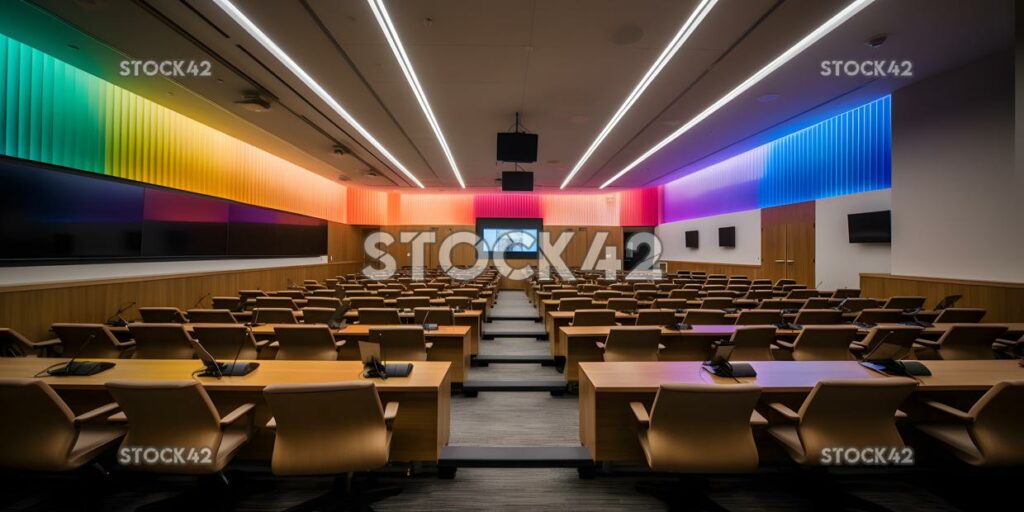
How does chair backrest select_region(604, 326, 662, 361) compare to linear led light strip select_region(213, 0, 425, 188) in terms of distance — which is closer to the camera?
chair backrest select_region(604, 326, 662, 361)

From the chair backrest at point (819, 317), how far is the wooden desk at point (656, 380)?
1614 mm

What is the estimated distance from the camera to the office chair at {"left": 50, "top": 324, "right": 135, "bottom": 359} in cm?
359

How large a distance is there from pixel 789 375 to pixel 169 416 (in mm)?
3427

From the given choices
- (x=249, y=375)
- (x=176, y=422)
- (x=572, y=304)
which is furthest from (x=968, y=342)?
(x=176, y=422)

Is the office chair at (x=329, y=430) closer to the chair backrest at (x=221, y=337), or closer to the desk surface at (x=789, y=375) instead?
the desk surface at (x=789, y=375)

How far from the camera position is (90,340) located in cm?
380

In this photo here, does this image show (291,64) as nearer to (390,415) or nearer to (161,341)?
(161,341)

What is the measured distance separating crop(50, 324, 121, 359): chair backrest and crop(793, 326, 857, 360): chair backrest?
250 inches

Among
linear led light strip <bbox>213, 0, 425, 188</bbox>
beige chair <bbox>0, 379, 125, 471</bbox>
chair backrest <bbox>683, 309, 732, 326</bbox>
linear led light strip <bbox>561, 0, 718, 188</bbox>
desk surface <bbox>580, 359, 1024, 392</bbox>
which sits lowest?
beige chair <bbox>0, 379, 125, 471</bbox>

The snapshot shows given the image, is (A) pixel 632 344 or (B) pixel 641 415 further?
(A) pixel 632 344

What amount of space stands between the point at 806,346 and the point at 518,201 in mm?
15554

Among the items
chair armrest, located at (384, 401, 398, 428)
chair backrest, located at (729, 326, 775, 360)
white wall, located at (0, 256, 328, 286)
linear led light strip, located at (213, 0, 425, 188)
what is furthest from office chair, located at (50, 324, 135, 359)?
chair backrest, located at (729, 326, 775, 360)

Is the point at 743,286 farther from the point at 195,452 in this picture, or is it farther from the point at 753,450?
the point at 195,452

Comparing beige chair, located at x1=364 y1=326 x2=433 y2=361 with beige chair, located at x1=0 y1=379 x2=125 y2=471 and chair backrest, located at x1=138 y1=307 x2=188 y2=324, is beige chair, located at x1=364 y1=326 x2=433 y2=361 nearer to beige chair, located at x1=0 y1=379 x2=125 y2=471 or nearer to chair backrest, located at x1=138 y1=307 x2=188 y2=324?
beige chair, located at x1=0 y1=379 x2=125 y2=471
